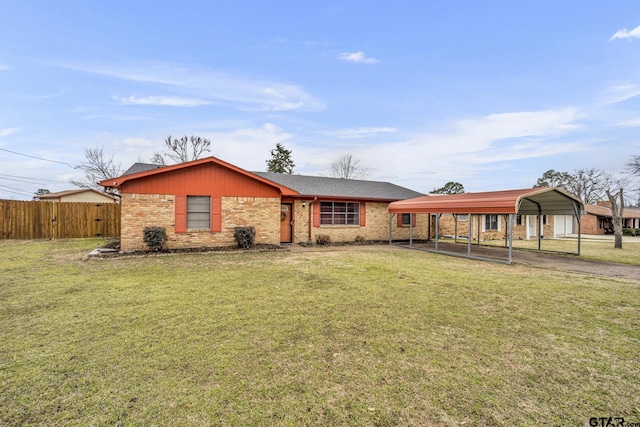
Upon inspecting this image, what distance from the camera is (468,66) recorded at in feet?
44.7

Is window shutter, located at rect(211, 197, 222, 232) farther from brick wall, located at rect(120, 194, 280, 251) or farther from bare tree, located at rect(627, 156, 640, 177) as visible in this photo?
bare tree, located at rect(627, 156, 640, 177)

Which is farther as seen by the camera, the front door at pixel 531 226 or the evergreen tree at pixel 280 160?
the evergreen tree at pixel 280 160

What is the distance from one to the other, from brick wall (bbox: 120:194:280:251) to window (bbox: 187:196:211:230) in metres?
0.30

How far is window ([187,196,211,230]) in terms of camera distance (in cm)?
1127

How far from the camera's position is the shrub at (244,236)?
11.5 m

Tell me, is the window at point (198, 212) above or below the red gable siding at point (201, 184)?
below

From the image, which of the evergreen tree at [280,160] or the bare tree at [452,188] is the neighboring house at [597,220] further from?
the evergreen tree at [280,160]

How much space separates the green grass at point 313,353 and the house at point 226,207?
14.9ft

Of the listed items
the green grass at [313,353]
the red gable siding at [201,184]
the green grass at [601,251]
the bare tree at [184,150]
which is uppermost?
the bare tree at [184,150]

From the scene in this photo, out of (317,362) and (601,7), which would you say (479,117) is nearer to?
(601,7)

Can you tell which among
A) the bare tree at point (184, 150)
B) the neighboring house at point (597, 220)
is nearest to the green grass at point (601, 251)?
the neighboring house at point (597, 220)

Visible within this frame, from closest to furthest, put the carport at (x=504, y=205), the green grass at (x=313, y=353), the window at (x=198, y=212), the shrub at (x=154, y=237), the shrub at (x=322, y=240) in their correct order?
the green grass at (x=313, y=353)
the carport at (x=504, y=205)
the shrub at (x=154, y=237)
the window at (x=198, y=212)
the shrub at (x=322, y=240)

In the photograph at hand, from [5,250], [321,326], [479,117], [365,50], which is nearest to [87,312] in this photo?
[321,326]

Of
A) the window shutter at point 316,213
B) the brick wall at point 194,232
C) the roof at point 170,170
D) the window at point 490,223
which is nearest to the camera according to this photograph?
the roof at point 170,170
